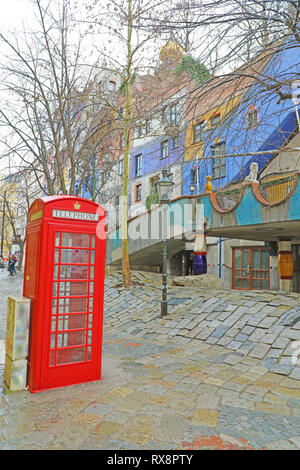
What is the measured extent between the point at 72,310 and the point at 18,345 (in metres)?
0.86

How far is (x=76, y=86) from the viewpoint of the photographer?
1327 cm

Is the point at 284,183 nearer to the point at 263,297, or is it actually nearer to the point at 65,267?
the point at 263,297

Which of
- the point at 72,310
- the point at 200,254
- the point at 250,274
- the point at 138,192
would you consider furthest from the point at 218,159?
the point at 138,192

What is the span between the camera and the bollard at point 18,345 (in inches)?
171

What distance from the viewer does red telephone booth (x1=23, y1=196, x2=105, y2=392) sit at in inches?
170

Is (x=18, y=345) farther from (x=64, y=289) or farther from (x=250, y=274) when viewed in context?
(x=250, y=274)

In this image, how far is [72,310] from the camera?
4.66 metres

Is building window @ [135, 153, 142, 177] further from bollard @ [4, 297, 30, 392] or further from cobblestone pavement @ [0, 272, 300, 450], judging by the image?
bollard @ [4, 297, 30, 392]

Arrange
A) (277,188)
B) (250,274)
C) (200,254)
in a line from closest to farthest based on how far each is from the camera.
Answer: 1. (277,188)
2. (200,254)
3. (250,274)

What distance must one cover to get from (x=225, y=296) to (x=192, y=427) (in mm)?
6151

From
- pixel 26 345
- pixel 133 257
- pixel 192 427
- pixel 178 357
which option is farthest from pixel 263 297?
pixel 133 257

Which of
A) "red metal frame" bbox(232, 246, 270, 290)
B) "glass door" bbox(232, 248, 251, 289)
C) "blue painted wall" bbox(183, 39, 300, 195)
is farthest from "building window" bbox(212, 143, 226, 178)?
"glass door" bbox(232, 248, 251, 289)

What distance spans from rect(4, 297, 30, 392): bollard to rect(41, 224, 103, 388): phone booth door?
0.36m

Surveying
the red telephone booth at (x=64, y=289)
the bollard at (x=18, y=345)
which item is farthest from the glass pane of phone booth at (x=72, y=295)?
the bollard at (x=18, y=345)
